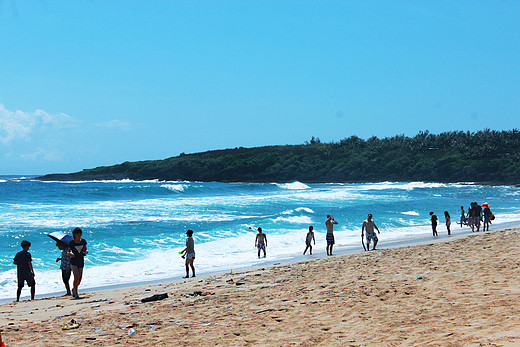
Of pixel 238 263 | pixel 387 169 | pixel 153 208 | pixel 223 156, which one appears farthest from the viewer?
pixel 223 156

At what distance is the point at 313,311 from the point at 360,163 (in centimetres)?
9220

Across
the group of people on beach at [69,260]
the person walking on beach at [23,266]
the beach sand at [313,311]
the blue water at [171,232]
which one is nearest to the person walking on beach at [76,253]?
the group of people on beach at [69,260]

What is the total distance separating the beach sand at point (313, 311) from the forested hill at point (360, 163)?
230ft

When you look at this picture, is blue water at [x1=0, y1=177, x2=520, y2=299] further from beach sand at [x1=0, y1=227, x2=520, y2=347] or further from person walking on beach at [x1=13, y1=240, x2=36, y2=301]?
beach sand at [x1=0, y1=227, x2=520, y2=347]

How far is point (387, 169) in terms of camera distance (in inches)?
3625

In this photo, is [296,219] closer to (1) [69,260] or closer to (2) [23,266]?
(1) [69,260]

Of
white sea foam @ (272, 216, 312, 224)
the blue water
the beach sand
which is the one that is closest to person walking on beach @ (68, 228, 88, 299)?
the beach sand

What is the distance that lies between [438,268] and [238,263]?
7.95 meters

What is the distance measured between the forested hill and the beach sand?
7024 cm

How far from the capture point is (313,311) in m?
7.11

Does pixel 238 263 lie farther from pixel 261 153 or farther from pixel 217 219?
pixel 261 153

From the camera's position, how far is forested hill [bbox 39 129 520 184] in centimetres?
8262

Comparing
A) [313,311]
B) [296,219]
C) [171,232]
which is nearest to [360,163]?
[296,219]

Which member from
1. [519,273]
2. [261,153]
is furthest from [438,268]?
[261,153]
